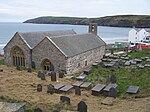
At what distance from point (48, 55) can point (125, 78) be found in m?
9.97

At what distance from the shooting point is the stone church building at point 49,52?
95.5 feet

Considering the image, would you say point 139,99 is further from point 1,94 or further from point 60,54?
point 60,54

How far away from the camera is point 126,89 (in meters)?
21.3

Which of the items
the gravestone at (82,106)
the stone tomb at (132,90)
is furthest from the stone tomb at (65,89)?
the gravestone at (82,106)

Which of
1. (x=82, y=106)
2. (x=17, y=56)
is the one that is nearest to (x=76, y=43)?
(x=17, y=56)

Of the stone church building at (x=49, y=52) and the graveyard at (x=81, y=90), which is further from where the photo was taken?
the stone church building at (x=49, y=52)

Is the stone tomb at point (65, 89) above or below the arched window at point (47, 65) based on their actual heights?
below

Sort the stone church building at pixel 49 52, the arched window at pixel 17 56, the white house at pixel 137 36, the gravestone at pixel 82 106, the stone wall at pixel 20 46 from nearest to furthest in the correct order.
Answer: the gravestone at pixel 82 106 < the stone church building at pixel 49 52 < the stone wall at pixel 20 46 < the arched window at pixel 17 56 < the white house at pixel 137 36

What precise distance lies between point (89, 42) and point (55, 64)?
1070cm

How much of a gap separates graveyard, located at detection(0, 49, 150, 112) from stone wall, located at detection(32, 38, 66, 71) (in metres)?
2.32

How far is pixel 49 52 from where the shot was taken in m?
29.6

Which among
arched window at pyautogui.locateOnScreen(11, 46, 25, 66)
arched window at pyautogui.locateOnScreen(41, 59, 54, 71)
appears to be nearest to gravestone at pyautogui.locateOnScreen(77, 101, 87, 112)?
arched window at pyautogui.locateOnScreen(41, 59, 54, 71)

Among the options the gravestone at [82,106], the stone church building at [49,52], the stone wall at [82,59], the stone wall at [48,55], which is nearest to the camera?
the gravestone at [82,106]

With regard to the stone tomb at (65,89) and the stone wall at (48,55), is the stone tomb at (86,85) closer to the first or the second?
the stone tomb at (65,89)
